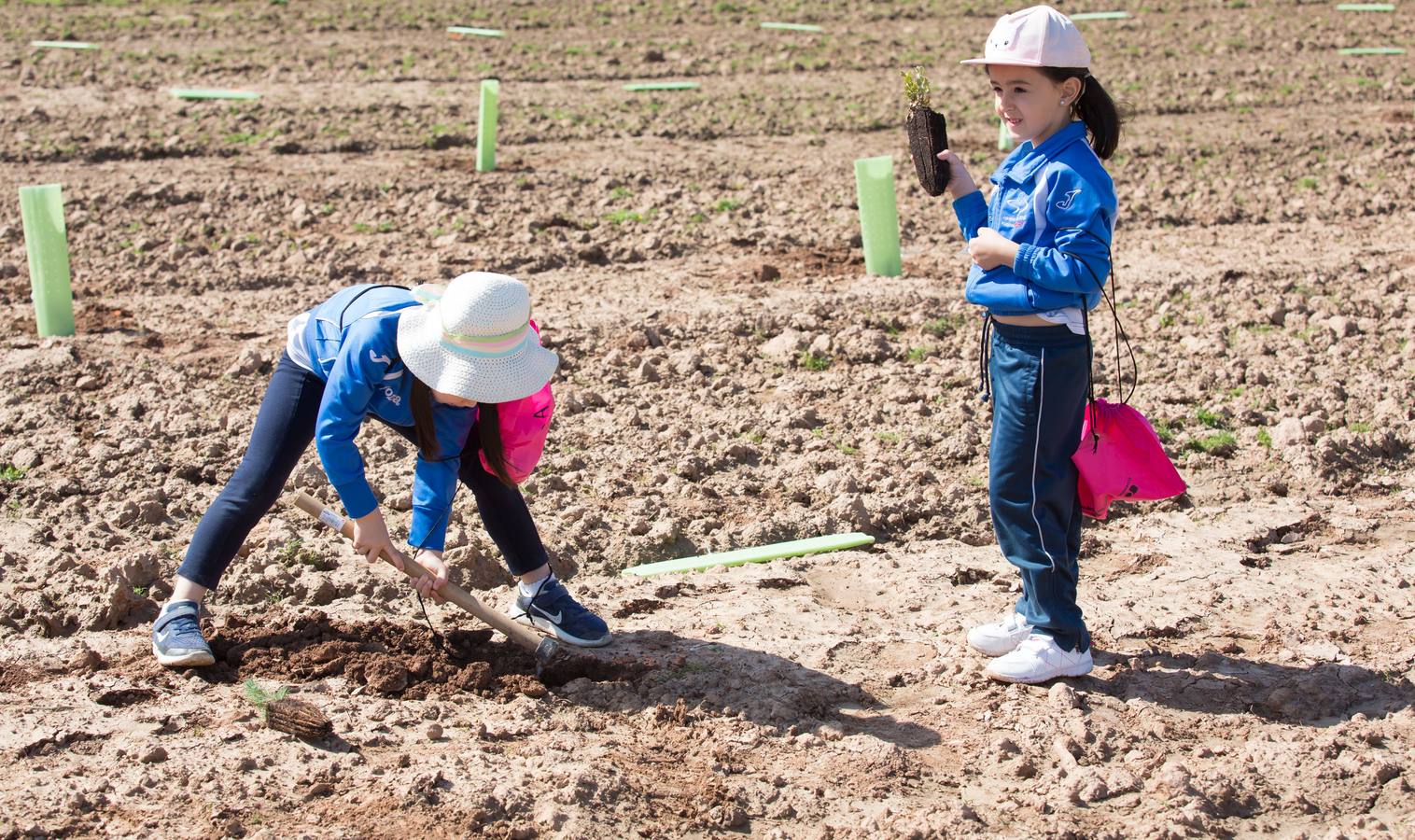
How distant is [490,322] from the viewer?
3.52m

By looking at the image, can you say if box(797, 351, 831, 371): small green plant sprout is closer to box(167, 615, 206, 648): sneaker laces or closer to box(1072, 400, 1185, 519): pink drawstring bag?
box(1072, 400, 1185, 519): pink drawstring bag

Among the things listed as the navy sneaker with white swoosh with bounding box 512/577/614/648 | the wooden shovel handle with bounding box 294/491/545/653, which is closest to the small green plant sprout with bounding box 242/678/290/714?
the wooden shovel handle with bounding box 294/491/545/653

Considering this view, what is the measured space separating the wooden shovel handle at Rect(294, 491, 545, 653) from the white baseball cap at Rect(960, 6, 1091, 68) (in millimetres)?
2074

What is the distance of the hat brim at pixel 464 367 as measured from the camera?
3531 mm

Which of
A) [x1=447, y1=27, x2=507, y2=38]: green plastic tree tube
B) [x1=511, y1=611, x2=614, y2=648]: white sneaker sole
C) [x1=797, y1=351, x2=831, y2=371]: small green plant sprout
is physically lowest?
[x1=511, y1=611, x2=614, y2=648]: white sneaker sole

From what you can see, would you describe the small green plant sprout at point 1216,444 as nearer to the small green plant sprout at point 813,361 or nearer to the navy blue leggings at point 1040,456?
the small green plant sprout at point 813,361

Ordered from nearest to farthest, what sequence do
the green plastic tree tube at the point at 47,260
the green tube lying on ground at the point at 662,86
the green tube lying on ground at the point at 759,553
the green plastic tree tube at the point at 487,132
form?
the green tube lying on ground at the point at 759,553
the green plastic tree tube at the point at 47,260
the green plastic tree tube at the point at 487,132
the green tube lying on ground at the point at 662,86

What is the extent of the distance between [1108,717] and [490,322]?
2.10m

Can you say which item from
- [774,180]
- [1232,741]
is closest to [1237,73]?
[774,180]

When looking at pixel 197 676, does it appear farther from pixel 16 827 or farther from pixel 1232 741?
pixel 1232 741

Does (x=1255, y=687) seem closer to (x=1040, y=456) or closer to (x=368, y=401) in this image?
(x=1040, y=456)

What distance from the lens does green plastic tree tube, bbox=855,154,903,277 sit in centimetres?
796

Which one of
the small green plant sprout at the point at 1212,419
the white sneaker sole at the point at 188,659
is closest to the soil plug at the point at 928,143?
the white sneaker sole at the point at 188,659

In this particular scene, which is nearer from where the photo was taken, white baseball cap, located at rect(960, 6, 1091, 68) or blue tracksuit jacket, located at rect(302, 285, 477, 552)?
white baseball cap, located at rect(960, 6, 1091, 68)
